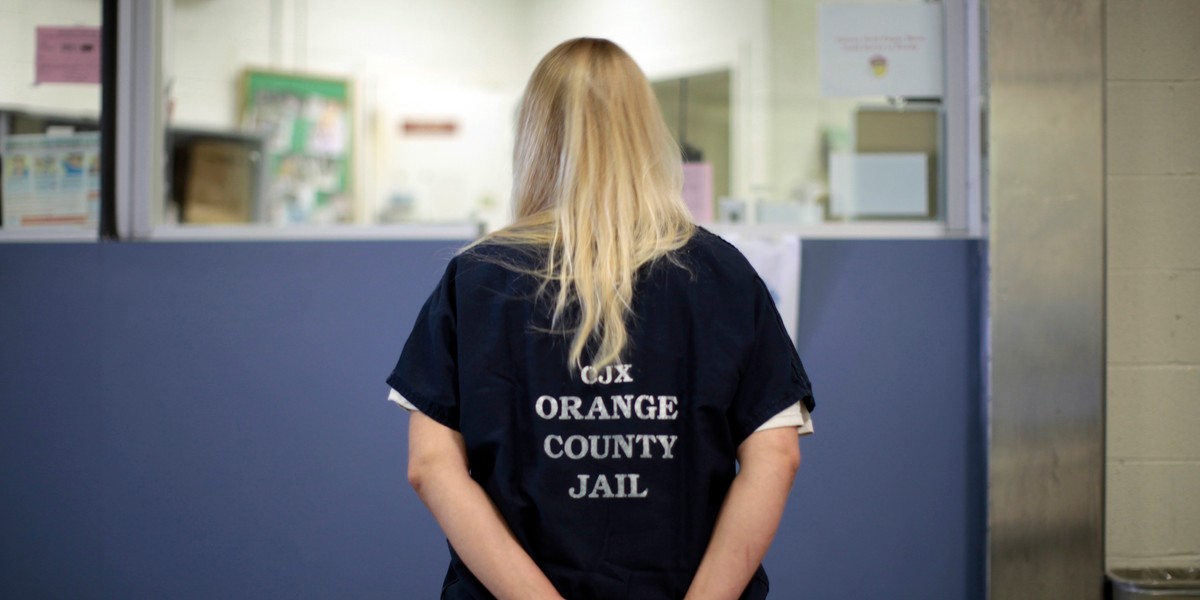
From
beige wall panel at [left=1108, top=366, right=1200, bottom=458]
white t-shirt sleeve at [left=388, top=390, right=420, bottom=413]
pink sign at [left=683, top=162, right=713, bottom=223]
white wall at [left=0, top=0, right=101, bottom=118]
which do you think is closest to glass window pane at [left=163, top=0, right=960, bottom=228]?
pink sign at [left=683, top=162, right=713, bottom=223]

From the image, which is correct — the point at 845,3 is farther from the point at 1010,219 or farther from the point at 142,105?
the point at 142,105

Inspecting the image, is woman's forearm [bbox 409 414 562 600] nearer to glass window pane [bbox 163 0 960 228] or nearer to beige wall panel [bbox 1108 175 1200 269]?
beige wall panel [bbox 1108 175 1200 269]

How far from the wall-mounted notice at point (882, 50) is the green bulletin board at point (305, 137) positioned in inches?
145

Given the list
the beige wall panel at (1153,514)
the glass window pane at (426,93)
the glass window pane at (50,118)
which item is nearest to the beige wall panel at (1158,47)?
the beige wall panel at (1153,514)

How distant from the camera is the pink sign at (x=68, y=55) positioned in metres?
2.47

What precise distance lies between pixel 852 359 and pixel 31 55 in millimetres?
2165

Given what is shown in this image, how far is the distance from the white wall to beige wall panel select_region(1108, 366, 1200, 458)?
2526 mm

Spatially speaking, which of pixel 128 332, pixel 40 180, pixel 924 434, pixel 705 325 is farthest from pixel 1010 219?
pixel 40 180

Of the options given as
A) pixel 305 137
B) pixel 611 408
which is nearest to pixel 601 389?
pixel 611 408

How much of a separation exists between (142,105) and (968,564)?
7.22 ft

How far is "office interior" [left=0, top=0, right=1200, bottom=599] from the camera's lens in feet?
7.04

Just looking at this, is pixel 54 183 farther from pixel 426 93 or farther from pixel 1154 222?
pixel 426 93

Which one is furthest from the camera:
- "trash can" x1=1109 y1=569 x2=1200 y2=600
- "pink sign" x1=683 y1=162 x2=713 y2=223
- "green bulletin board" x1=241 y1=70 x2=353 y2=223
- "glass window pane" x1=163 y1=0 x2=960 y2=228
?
"green bulletin board" x1=241 y1=70 x2=353 y2=223

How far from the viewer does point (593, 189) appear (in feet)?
3.64
